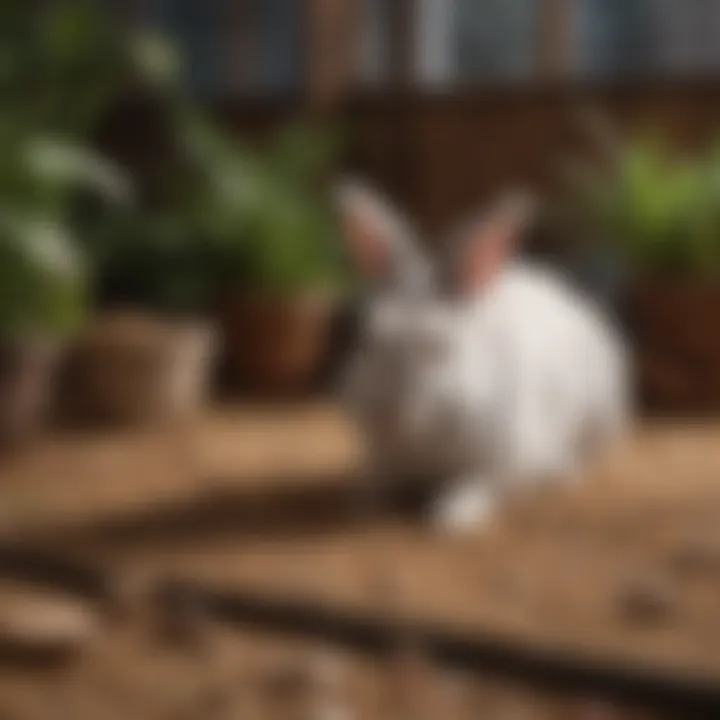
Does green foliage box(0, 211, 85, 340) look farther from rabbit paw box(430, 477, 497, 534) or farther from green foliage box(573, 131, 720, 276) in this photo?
green foliage box(573, 131, 720, 276)

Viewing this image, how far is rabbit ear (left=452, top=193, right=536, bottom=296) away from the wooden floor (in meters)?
0.25

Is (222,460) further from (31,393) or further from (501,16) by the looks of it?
(501,16)

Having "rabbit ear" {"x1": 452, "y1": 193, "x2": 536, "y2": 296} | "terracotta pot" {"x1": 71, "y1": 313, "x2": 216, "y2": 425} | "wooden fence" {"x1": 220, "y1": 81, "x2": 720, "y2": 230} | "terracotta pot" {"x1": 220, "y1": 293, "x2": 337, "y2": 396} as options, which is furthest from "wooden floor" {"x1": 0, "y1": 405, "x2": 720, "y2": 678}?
"wooden fence" {"x1": 220, "y1": 81, "x2": 720, "y2": 230}

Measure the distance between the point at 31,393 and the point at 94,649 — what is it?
775 mm

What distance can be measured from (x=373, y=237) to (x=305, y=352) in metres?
0.86

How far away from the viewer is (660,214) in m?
1.99

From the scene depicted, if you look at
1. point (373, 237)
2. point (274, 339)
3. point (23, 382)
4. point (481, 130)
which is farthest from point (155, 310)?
point (373, 237)

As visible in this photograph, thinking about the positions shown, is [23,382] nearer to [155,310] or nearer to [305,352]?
[155,310]

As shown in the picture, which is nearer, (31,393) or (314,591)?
(314,591)

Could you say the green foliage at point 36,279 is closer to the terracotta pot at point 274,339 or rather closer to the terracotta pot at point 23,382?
the terracotta pot at point 23,382

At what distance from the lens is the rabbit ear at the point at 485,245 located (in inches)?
51.5

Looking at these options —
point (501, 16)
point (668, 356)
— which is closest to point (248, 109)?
point (501, 16)

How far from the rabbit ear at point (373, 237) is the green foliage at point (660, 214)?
0.73 metres

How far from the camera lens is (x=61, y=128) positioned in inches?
77.3
